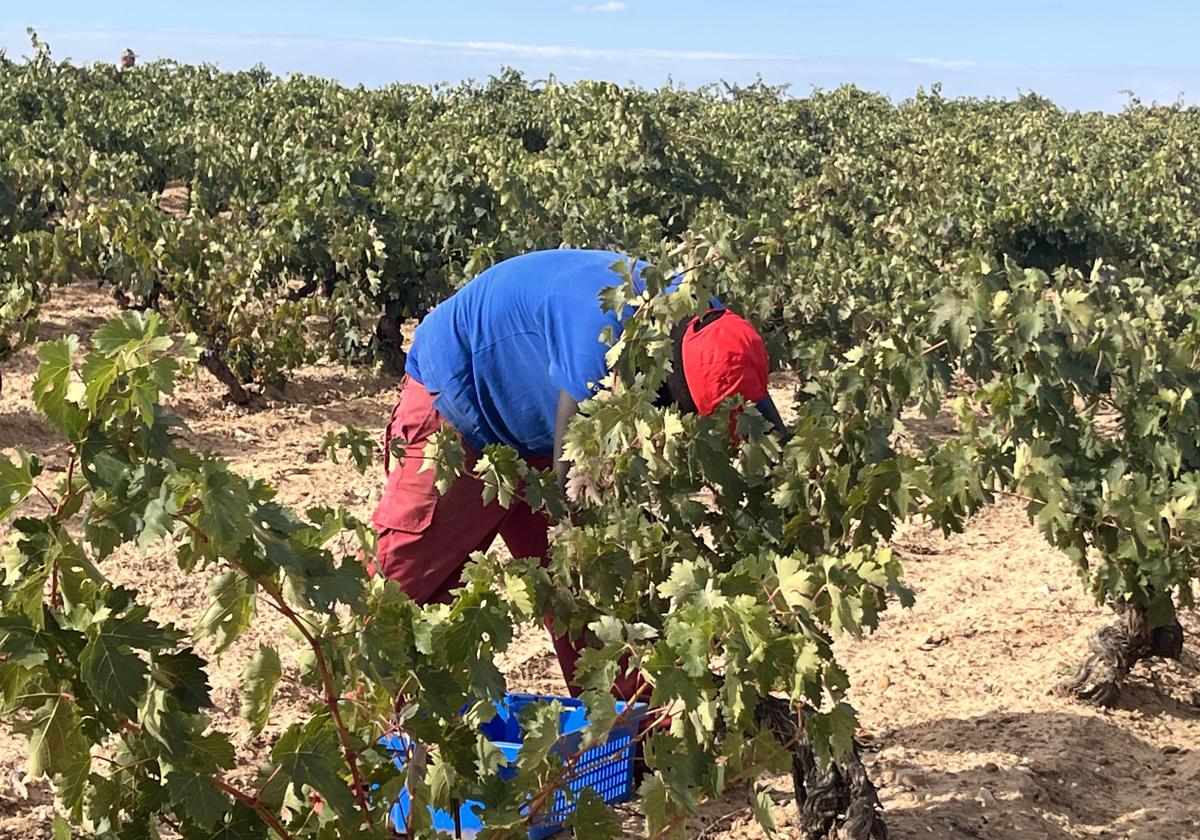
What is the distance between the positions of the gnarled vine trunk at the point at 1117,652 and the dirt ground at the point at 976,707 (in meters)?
0.06

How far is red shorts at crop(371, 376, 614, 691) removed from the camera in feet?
11.7

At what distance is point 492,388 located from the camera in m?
3.51

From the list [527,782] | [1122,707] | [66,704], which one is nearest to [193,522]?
[66,704]

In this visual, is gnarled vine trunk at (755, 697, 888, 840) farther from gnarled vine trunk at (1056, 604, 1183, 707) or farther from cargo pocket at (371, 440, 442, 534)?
gnarled vine trunk at (1056, 604, 1183, 707)

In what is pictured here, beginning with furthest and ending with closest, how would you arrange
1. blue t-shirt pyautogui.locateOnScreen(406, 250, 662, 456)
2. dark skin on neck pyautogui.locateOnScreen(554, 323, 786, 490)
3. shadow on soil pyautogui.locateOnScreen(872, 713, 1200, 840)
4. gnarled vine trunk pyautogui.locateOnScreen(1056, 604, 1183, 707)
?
1. gnarled vine trunk pyautogui.locateOnScreen(1056, 604, 1183, 707)
2. shadow on soil pyautogui.locateOnScreen(872, 713, 1200, 840)
3. blue t-shirt pyautogui.locateOnScreen(406, 250, 662, 456)
4. dark skin on neck pyautogui.locateOnScreen(554, 323, 786, 490)

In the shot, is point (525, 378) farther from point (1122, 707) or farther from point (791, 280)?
point (791, 280)

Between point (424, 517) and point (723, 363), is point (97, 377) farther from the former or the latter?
point (424, 517)

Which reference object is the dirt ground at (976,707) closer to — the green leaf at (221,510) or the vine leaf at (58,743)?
the vine leaf at (58,743)

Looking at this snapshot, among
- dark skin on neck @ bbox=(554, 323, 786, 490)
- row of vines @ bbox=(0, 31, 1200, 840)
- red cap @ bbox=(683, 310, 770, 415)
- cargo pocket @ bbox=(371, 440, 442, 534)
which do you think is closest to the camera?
row of vines @ bbox=(0, 31, 1200, 840)

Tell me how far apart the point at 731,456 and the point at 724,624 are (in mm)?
937

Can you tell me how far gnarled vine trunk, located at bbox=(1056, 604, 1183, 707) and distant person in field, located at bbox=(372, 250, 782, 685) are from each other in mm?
1856

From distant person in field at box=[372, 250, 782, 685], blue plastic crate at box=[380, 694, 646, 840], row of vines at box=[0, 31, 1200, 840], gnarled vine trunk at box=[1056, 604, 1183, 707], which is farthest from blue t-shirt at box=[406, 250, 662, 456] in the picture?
gnarled vine trunk at box=[1056, 604, 1183, 707]

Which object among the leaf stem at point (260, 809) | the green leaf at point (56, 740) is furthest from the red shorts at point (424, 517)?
the green leaf at point (56, 740)

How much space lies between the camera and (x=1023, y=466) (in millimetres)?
3430
